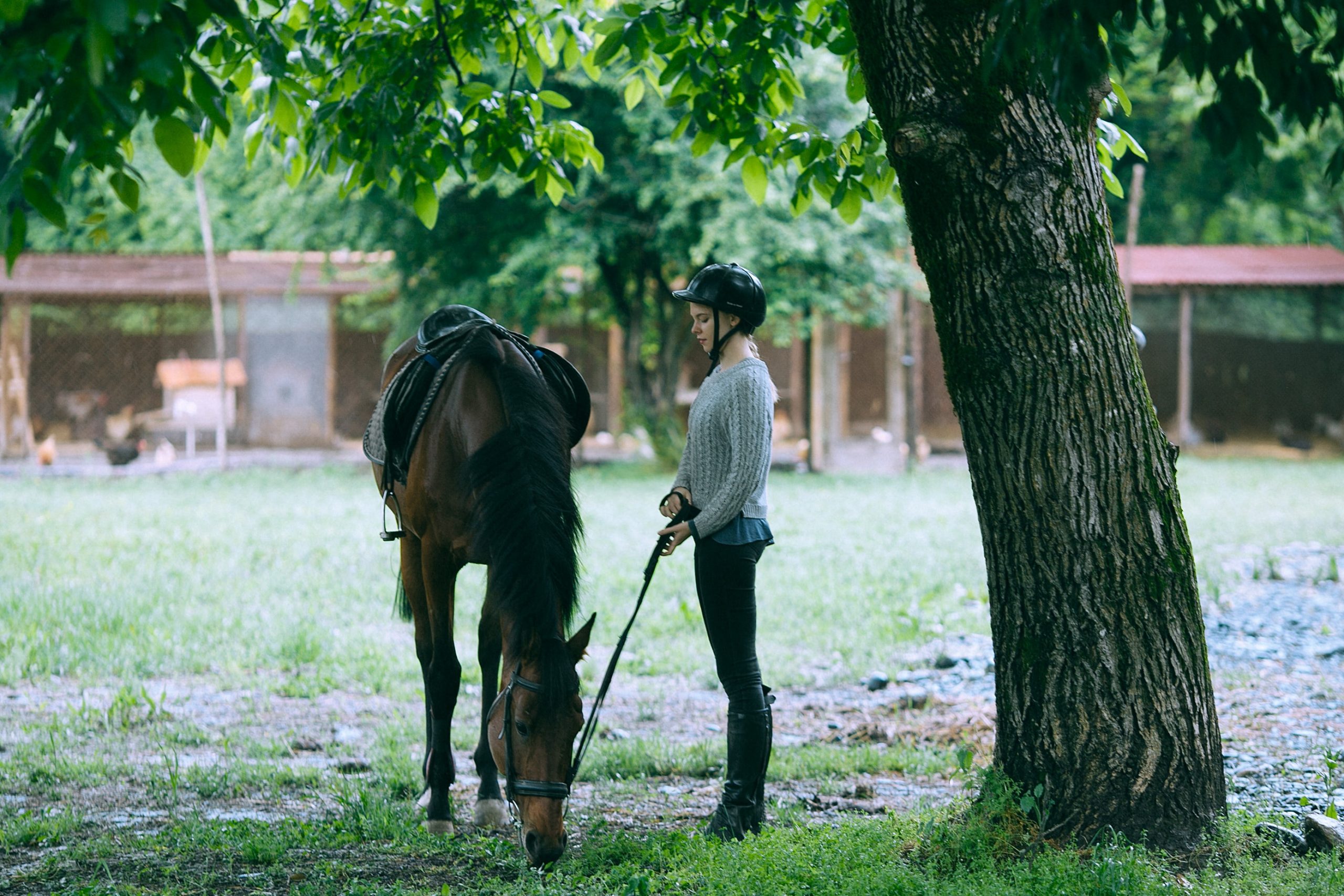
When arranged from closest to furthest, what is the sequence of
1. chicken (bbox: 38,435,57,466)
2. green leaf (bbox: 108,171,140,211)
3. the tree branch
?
green leaf (bbox: 108,171,140,211) < the tree branch < chicken (bbox: 38,435,57,466)

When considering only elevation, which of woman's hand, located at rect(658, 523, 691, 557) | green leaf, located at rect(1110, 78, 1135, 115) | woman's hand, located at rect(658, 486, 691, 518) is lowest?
woman's hand, located at rect(658, 523, 691, 557)

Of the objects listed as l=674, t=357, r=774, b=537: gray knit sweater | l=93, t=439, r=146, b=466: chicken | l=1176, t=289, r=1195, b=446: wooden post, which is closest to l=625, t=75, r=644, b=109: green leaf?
l=674, t=357, r=774, b=537: gray knit sweater

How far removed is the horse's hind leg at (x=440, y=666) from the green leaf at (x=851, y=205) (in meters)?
2.12

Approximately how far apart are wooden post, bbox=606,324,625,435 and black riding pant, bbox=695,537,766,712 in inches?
629

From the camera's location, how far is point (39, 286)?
1892 cm

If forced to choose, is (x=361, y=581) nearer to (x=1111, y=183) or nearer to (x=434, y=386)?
(x=434, y=386)

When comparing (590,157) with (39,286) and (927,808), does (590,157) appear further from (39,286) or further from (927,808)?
(39,286)

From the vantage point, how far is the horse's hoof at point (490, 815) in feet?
13.1

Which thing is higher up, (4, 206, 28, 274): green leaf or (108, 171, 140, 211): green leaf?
(108, 171, 140, 211): green leaf

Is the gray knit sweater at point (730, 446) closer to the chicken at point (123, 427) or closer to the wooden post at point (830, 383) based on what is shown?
the wooden post at point (830, 383)

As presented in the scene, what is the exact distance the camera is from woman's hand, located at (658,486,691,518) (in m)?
3.80

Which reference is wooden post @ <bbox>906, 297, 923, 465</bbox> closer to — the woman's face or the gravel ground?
the gravel ground

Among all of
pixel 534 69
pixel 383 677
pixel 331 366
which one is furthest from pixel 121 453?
pixel 534 69

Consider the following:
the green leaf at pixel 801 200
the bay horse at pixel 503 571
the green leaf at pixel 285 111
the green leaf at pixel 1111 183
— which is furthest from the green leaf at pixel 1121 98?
the green leaf at pixel 285 111
